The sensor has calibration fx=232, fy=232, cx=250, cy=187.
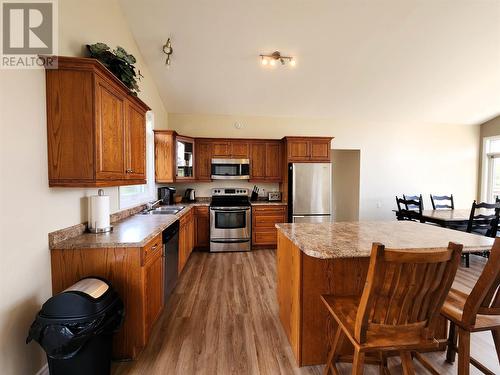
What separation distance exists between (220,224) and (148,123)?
2058 mm

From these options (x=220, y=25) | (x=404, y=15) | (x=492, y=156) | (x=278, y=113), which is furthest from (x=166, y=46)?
(x=492, y=156)

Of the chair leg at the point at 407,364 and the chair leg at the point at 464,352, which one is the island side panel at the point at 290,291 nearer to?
the chair leg at the point at 407,364

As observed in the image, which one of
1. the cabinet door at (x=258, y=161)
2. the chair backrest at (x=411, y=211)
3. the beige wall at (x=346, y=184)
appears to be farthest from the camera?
the beige wall at (x=346, y=184)

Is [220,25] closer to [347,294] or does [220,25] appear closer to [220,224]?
[220,224]

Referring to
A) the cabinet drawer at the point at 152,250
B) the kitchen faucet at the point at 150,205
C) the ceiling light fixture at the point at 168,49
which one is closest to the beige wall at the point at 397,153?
the ceiling light fixture at the point at 168,49

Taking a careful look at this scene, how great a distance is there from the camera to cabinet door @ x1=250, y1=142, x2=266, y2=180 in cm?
469

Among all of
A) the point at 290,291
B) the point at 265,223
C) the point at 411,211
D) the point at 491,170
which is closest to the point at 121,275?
the point at 290,291

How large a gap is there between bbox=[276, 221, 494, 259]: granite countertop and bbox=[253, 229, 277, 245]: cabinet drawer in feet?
7.52

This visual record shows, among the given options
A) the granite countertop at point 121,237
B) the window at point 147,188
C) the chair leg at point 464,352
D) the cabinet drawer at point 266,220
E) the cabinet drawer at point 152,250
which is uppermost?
the window at point 147,188

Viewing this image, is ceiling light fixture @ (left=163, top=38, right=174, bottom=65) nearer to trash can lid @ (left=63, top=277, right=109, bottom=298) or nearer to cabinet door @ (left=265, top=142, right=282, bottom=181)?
cabinet door @ (left=265, top=142, right=282, bottom=181)

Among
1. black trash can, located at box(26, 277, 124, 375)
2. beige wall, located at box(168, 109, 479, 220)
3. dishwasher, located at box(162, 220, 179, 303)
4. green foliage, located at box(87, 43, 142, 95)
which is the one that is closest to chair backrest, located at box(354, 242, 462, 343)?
black trash can, located at box(26, 277, 124, 375)

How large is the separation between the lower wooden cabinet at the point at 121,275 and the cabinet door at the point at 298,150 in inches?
130

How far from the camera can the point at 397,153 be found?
5379mm

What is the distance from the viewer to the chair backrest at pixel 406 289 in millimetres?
1000
